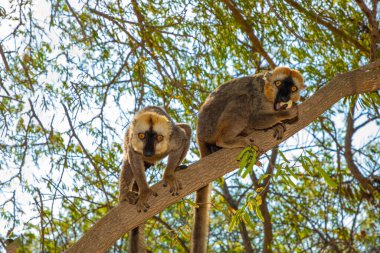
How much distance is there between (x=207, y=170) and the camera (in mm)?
5062

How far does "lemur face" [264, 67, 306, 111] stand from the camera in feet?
19.5

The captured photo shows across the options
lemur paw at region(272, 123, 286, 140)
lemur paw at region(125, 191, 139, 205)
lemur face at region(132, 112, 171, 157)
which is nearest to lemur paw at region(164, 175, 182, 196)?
lemur paw at region(125, 191, 139, 205)

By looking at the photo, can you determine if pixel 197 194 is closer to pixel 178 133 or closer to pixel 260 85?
pixel 178 133

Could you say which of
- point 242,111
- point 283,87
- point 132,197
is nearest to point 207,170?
point 132,197

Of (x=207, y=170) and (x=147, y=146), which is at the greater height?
(x=147, y=146)

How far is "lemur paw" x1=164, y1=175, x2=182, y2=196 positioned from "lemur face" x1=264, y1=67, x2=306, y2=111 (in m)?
1.43

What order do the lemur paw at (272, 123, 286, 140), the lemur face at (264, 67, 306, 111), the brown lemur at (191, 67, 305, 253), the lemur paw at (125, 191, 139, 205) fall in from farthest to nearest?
1. the lemur face at (264, 67, 306, 111)
2. the brown lemur at (191, 67, 305, 253)
3. the lemur paw at (272, 123, 286, 140)
4. the lemur paw at (125, 191, 139, 205)

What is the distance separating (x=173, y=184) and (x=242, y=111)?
136 centimetres

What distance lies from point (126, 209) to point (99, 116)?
2.47 meters

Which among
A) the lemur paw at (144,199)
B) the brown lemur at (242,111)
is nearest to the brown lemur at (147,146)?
the lemur paw at (144,199)

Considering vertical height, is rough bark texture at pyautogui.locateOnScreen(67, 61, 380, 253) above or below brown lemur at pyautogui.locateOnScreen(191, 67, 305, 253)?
below

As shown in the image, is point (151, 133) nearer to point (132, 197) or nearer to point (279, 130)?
Result: point (132, 197)

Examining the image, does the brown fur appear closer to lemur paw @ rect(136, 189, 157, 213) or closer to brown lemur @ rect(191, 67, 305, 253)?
lemur paw @ rect(136, 189, 157, 213)

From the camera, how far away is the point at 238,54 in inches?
310
